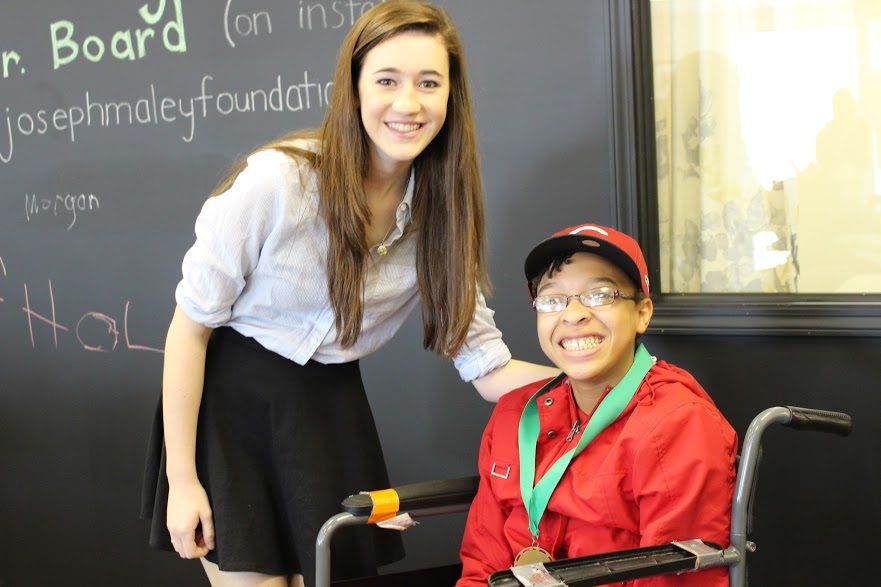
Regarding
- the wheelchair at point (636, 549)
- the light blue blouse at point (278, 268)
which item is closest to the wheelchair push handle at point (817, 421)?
the wheelchair at point (636, 549)

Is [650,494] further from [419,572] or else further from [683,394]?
[419,572]

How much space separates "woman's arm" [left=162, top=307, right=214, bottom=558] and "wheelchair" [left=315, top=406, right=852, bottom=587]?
0.79ft

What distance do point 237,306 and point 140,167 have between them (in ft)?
3.87

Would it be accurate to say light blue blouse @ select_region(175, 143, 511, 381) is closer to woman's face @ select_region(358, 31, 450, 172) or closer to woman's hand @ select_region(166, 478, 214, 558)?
woman's face @ select_region(358, 31, 450, 172)

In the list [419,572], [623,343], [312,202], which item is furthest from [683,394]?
[312,202]

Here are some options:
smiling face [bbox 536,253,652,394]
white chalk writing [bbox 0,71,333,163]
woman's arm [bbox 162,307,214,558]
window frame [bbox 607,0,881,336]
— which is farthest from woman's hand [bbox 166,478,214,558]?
white chalk writing [bbox 0,71,333,163]

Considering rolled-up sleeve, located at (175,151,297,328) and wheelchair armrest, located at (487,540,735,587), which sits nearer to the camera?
wheelchair armrest, located at (487,540,735,587)

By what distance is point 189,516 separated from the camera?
60.5 inches

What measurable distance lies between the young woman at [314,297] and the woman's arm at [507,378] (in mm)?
130

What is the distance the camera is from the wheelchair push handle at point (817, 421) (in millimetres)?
1356

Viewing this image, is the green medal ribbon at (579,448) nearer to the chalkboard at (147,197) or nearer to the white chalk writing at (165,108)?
the chalkboard at (147,197)

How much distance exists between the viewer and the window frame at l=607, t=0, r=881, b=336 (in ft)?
6.70

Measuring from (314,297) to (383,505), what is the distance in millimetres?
341

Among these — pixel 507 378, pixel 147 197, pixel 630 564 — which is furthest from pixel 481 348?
pixel 147 197
